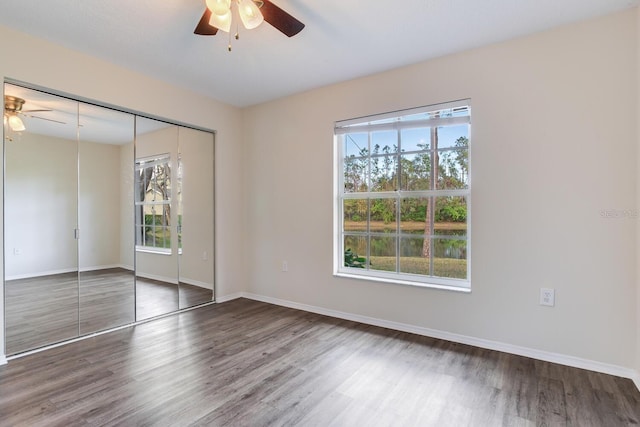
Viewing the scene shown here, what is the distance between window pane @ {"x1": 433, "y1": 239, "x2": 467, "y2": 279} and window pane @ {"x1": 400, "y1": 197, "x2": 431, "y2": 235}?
0.59ft

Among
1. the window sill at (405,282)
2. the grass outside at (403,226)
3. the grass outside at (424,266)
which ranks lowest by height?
the window sill at (405,282)

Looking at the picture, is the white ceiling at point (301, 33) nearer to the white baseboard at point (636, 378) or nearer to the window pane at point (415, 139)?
the window pane at point (415, 139)

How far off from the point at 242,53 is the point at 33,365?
2.99 meters

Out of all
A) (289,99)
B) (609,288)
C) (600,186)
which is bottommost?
(609,288)

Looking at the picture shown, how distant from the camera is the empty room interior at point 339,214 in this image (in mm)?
2053

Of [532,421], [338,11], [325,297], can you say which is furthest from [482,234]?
[338,11]

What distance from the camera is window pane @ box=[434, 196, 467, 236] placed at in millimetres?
2871

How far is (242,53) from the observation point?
2.75 meters

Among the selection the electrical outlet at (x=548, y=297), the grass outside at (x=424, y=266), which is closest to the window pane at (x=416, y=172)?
the grass outside at (x=424, y=266)

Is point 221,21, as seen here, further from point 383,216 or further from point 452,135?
point 383,216

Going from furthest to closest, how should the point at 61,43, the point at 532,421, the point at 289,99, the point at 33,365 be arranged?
the point at 289,99 < the point at 61,43 < the point at 33,365 < the point at 532,421

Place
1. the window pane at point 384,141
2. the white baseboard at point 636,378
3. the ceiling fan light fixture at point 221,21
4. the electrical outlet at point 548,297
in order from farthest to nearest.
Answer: the window pane at point 384,141
the electrical outlet at point 548,297
the white baseboard at point 636,378
the ceiling fan light fixture at point 221,21

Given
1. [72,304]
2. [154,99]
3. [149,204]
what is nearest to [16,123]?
[154,99]

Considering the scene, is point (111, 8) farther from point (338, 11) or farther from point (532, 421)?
point (532, 421)
